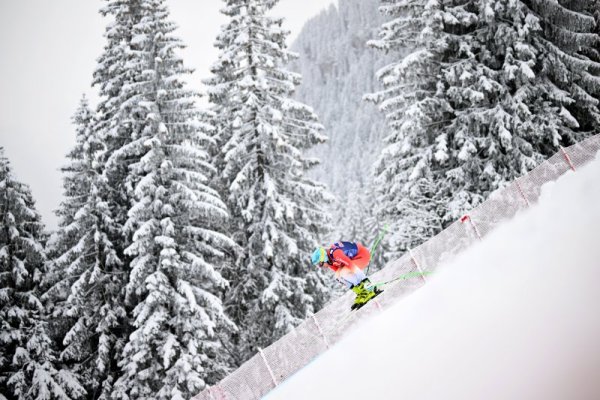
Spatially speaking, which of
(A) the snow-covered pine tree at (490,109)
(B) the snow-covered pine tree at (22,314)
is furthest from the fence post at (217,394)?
(B) the snow-covered pine tree at (22,314)

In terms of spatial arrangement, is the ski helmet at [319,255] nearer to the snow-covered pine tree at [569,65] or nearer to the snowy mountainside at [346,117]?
the snow-covered pine tree at [569,65]

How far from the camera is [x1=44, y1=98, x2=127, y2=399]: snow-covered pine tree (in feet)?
53.5

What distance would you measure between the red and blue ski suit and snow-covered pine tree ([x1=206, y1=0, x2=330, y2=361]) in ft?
22.8

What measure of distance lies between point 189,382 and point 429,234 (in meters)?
8.99

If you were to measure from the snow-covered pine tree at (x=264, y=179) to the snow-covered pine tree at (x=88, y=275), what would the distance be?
4317mm

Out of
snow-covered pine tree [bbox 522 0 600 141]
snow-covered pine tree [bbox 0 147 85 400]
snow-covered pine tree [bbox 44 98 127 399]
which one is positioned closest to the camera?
snow-covered pine tree [bbox 522 0 600 141]

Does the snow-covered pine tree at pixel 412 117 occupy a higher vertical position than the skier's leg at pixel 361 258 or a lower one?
higher

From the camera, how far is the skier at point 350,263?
945 cm

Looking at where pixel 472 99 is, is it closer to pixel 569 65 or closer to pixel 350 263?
pixel 569 65

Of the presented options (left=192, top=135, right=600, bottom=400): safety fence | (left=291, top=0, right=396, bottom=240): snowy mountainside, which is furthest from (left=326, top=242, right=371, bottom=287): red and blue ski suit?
(left=291, top=0, right=396, bottom=240): snowy mountainside

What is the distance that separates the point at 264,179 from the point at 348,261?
8493 mm

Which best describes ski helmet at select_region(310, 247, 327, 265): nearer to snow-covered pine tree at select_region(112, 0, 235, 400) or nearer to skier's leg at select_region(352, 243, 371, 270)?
skier's leg at select_region(352, 243, 371, 270)

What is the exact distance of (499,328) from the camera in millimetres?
6664

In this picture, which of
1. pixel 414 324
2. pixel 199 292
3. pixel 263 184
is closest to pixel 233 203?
pixel 263 184
